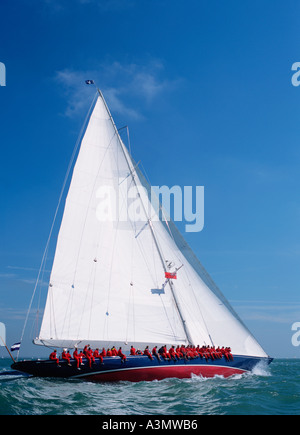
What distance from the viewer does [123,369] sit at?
2352cm

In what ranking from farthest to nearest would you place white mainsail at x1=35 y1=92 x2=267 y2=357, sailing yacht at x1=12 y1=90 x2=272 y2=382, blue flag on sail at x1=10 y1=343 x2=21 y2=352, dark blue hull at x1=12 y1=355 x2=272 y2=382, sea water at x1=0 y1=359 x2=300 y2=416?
white mainsail at x1=35 y1=92 x2=267 y2=357, sailing yacht at x1=12 y1=90 x2=272 y2=382, blue flag on sail at x1=10 y1=343 x2=21 y2=352, dark blue hull at x1=12 y1=355 x2=272 y2=382, sea water at x1=0 y1=359 x2=300 y2=416

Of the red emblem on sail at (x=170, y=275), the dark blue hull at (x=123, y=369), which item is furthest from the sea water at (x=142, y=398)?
the red emblem on sail at (x=170, y=275)

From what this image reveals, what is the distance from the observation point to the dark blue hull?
22500 millimetres

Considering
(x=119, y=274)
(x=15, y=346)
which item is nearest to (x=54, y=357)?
(x=15, y=346)

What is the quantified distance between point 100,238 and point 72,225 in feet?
7.45

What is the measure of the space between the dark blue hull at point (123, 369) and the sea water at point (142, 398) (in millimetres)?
401

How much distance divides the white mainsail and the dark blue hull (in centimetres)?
233

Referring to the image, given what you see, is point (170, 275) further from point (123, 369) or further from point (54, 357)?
point (54, 357)

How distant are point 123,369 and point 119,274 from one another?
22.2 ft

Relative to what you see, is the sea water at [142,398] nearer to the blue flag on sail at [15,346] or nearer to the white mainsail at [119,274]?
the blue flag on sail at [15,346]

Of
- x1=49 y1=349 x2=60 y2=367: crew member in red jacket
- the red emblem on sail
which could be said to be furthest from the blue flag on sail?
the red emblem on sail

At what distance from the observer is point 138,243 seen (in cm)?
2952

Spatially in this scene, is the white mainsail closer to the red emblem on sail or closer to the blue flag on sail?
the red emblem on sail
